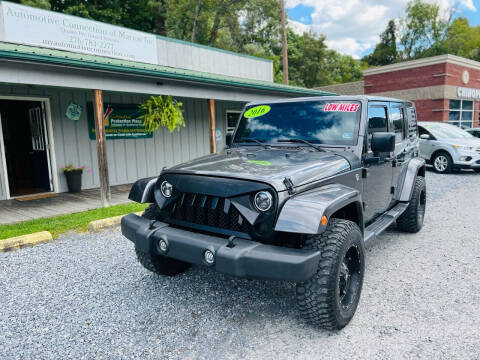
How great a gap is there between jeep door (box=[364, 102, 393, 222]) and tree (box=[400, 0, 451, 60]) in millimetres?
54747

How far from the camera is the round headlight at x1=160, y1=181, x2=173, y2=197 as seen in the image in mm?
2975

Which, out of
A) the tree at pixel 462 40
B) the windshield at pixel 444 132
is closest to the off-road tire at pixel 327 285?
the windshield at pixel 444 132

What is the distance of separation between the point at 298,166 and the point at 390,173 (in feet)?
6.26

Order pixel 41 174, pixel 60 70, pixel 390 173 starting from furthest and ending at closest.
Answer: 1. pixel 41 174
2. pixel 60 70
3. pixel 390 173

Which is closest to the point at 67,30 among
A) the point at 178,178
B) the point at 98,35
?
the point at 98,35

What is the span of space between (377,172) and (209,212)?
2.05m

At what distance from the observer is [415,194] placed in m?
4.76

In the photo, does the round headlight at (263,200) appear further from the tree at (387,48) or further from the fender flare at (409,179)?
the tree at (387,48)

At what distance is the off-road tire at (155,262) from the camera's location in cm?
328

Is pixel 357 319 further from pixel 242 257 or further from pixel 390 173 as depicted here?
pixel 390 173

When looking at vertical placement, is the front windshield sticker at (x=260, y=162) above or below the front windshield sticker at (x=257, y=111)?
below

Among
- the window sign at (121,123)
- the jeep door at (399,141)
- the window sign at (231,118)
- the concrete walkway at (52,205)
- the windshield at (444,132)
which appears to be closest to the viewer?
the jeep door at (399,141)

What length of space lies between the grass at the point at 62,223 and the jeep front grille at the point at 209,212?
3126mm

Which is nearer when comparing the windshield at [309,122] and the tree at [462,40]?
the windshield at [309,122]
